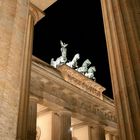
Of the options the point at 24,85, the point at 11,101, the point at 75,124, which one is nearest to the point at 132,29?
the point at 11,101

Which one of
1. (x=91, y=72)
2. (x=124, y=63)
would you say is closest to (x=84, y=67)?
(x=91, y=72)

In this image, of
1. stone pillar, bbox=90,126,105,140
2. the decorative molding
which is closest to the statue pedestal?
the decorative molding

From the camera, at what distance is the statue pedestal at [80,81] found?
18531 millimetres

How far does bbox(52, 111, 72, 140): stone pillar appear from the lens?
16.3m

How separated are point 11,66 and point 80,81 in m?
14.4

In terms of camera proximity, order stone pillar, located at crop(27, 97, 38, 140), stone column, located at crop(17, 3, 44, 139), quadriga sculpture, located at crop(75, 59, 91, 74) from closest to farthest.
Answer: stone column, located at crop(17, 3, 44, 139)
stone pillar, located at crop(27, 97, 38, 140)
quadriga sculpture, located at crop(75, 59, 91, 74)

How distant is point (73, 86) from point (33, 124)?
16.6ft

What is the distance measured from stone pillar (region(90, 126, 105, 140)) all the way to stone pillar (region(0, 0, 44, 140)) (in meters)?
13.3

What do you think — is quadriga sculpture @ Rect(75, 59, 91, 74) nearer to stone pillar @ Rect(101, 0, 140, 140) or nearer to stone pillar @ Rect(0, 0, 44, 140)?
stone pillar @ Rect(0, 0, 44, 140)

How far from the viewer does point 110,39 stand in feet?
18.1

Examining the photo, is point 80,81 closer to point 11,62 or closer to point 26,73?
point 26,73

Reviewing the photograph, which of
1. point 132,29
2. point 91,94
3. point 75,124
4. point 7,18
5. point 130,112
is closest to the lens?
point 130,112

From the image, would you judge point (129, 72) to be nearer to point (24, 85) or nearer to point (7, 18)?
point (7, 18)

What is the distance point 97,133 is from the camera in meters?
19.7
